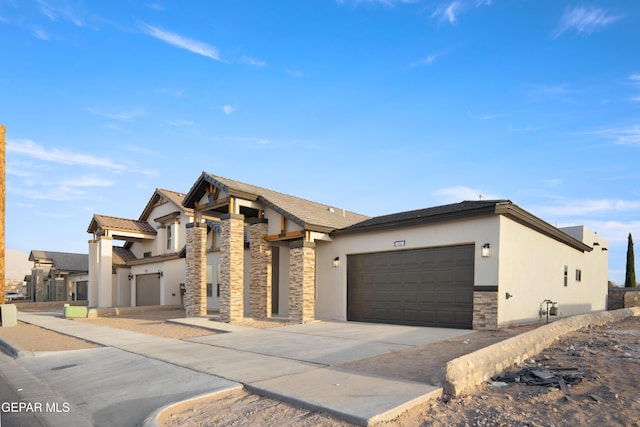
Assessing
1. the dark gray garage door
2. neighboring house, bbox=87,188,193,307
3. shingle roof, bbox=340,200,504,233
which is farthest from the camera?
neighboring house, bbox=87,188,193,307

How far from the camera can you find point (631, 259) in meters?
35.8

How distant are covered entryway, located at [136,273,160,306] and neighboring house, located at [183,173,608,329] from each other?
1053cm

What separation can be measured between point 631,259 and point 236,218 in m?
34.0

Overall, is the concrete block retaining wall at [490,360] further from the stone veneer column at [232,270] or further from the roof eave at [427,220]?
the stone veneer column at [232,270]

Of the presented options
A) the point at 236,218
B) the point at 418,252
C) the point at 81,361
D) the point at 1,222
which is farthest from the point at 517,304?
the point at 1,222

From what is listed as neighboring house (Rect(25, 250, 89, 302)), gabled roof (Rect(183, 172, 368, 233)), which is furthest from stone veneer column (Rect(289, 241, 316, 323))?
neighboring house (Rect(25, 250, 89, 302))

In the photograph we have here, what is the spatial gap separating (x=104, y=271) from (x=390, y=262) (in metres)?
22.1

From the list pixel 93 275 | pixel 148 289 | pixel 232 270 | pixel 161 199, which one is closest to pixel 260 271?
pixel 232 270

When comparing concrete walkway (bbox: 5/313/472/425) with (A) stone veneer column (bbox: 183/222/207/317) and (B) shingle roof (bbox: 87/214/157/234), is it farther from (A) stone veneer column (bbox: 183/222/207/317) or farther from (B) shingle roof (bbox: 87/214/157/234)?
(B) shingle roof (bbox: 87/214/157/234)

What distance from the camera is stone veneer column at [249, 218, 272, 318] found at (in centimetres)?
1898

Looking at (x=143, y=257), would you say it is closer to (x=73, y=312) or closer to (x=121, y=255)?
(x=121, y=255)

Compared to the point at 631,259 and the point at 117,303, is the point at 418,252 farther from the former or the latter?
the point at 631,259

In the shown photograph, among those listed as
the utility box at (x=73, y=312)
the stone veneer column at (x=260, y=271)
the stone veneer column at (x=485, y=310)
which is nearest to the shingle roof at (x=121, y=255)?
the utility box at (x=73, y=312)

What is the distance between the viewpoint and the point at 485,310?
1322cm
